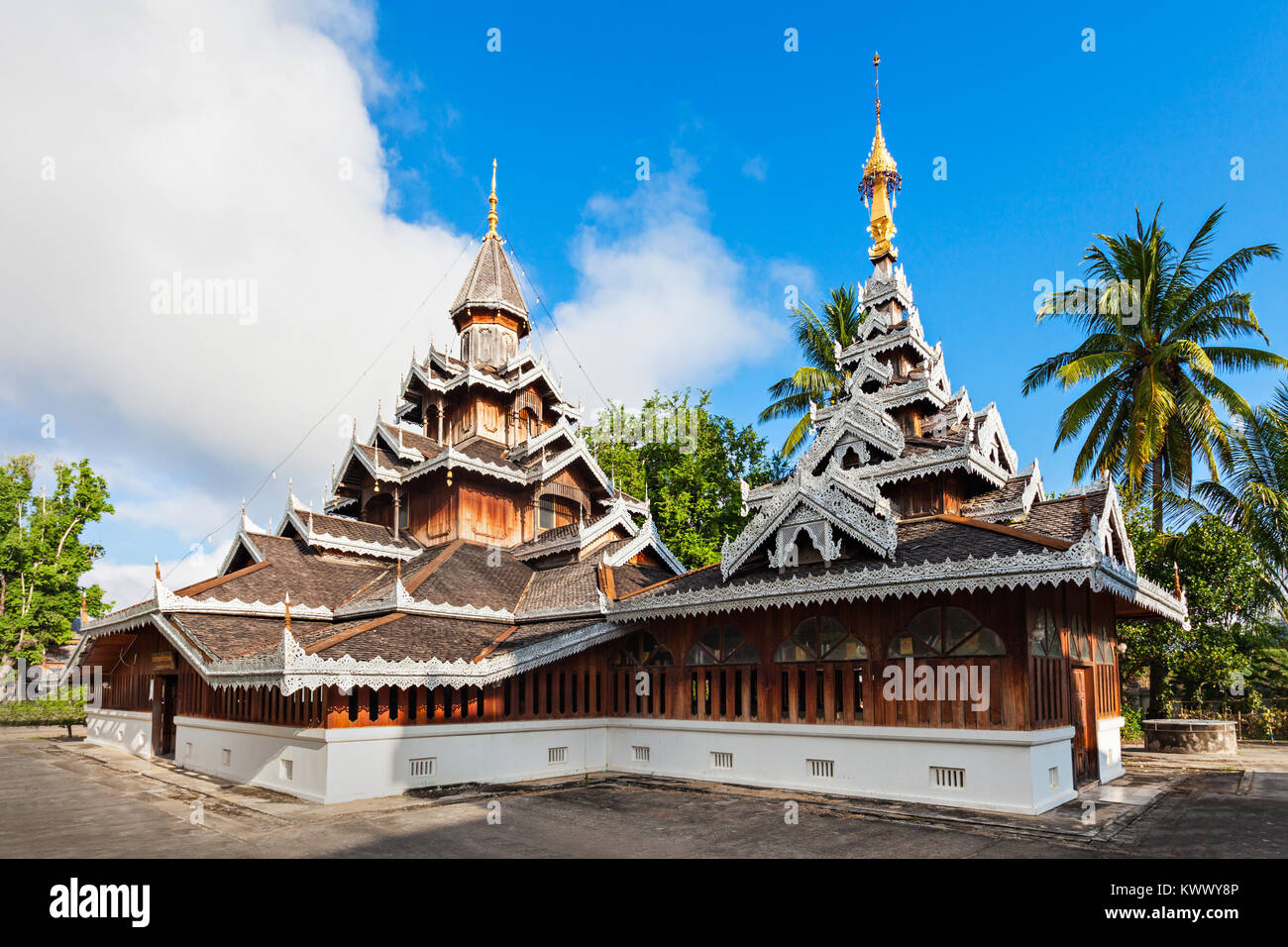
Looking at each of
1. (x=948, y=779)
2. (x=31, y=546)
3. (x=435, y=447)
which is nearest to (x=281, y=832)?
(x=948, y=779)

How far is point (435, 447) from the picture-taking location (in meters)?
29.4

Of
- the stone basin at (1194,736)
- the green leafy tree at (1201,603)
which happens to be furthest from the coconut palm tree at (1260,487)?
the stone basin at (1194,736)

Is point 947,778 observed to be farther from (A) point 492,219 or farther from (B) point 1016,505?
(A) point 492,219

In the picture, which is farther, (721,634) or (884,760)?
(721,634)

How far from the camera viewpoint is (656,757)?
18953mm

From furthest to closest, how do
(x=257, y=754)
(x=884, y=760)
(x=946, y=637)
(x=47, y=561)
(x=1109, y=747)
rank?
(x=47, y=561), (x=1109, y=747), (x=257, y=754), (x=884, y=760), (x=946, y=637)

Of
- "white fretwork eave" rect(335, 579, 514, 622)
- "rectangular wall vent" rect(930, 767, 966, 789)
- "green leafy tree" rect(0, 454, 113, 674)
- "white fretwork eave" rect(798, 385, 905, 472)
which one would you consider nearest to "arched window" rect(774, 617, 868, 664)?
"rectangular wall vent" rect(930, 767, 966, 789)

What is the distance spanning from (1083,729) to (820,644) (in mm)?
5910

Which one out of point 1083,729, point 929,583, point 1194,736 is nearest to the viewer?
point 929,583

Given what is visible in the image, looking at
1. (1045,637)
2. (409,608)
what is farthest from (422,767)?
(1045,637)

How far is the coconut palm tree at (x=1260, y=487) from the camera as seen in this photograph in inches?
1075

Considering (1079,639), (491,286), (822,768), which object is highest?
(491,286)
